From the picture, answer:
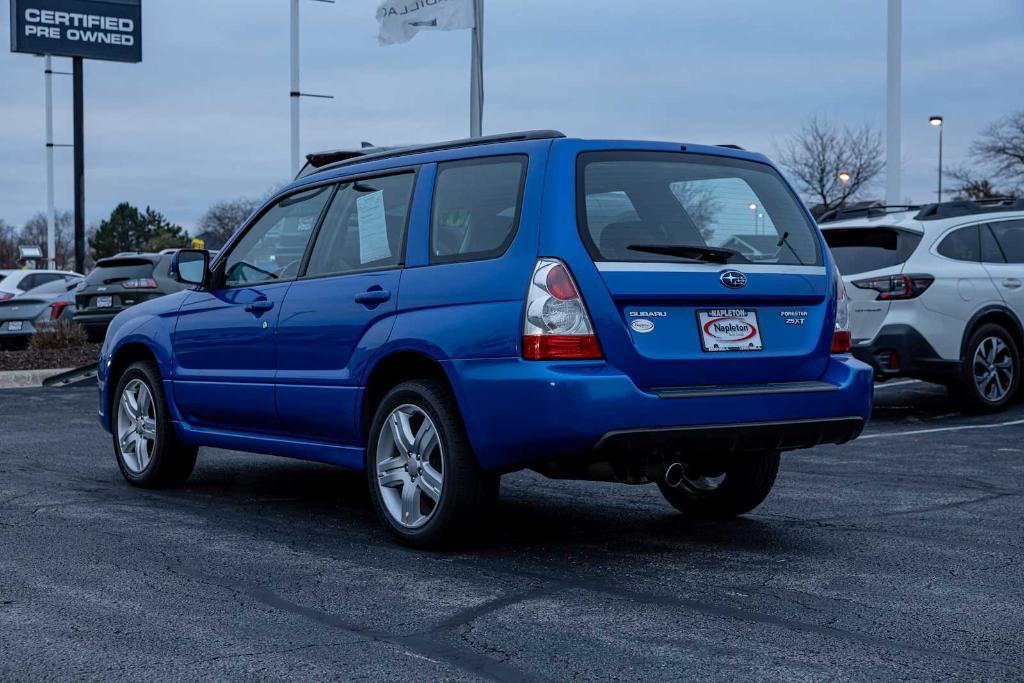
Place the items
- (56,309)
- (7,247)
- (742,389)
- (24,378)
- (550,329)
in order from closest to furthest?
(550,329) → (742,389) → (24,378) → (56,309) → (7,247)

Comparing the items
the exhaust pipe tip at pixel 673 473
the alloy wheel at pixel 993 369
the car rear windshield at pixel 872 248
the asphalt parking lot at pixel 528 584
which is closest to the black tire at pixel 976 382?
the alloy wheel at pixel 993 369

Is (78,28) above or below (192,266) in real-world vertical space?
above

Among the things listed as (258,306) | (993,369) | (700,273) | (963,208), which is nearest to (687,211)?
(700,273)

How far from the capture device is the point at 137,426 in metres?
7.79

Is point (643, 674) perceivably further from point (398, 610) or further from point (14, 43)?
point (14, 43)

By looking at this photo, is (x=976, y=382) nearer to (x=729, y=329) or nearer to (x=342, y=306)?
(x=729, y=329)

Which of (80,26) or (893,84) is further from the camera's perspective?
(80,26)

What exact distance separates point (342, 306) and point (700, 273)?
173 centimetres

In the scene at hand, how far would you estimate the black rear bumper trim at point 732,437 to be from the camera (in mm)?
5027

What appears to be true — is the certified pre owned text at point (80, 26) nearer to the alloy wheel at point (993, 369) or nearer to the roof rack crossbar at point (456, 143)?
the alloy wheel at point (993, 369)

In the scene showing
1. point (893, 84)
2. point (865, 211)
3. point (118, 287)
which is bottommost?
point (118, 287)

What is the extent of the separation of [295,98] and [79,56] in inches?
324

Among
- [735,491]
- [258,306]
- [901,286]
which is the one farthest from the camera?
[901,286]

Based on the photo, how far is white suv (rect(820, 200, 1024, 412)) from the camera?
35.4 ft
